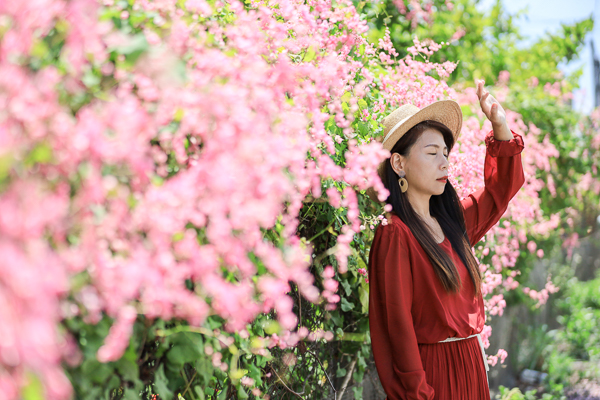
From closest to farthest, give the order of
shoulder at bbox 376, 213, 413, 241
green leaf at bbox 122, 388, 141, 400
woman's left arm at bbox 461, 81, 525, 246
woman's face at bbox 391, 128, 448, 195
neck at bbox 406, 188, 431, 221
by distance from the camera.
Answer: green leaf at bbox 122, 388, 141, 400
shoulder at bbox 376, 213, 413, 241
woman's face at bbox 391, 128, 448, 195
neck at bbox 406, 188, 431, 221
woman's left arm at bbox 461, 81, 525, 246

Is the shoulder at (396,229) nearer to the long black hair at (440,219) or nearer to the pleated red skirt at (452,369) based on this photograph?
the long black hair at (440,219)

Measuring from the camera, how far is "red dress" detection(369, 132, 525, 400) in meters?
1.82

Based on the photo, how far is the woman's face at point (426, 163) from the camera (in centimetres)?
203

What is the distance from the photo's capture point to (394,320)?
6.02 ft

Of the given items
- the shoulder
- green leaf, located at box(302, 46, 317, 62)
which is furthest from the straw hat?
green leaf, located at box(302, 46, 317, 62)

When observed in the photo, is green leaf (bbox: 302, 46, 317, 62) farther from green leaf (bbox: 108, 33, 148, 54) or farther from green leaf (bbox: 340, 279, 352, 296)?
green leaf (bbox: 340, 279, 352, 296)

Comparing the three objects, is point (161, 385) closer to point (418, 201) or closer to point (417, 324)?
point (417, 324)

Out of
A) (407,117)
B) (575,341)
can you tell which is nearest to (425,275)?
(407,117)

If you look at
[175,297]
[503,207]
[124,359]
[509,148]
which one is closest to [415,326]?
[503,207]

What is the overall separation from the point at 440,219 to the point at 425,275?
1.37 feet

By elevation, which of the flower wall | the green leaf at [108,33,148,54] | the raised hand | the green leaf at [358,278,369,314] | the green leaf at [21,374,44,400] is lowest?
the green leaf at [358,278,369,314]

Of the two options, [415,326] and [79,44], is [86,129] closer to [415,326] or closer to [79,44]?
[79,44]

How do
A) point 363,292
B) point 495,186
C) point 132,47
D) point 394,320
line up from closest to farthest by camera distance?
point 132,47 → point 394,320 → point 363,292 → point 495,186

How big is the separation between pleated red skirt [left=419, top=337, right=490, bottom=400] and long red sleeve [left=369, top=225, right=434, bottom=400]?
127 mm
